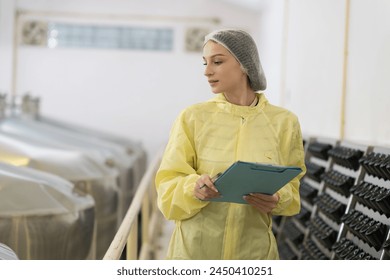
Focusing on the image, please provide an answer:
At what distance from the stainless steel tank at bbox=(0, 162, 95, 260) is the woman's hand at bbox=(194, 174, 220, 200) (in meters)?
1.37

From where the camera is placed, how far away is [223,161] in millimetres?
1976

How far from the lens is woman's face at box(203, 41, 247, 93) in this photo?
199 centimetres

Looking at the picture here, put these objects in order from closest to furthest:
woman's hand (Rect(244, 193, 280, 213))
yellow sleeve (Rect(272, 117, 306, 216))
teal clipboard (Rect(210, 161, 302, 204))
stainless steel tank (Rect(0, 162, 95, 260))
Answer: teal clipboard (Rect(210, 161, 302, 204)) < woman's hand (Rect(244, 193, 280, 213)) < yellow sleeve (Rect(272, 117, 306, 216)) < stainless steel tank (Rect(0, 162, 95, 260))

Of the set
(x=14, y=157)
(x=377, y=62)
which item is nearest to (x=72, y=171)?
(x=14, y=157)

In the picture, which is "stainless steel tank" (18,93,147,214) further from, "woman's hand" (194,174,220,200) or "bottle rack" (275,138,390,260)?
"woman's hand" (194,174,220,200)

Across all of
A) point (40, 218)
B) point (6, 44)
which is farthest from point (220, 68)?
point (6, 44)

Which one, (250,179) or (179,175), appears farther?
(179,175)

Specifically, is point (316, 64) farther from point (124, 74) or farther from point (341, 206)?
point (124, 74)

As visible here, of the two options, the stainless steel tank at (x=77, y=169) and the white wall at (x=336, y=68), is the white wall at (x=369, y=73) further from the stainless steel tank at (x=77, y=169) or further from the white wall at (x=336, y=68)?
the stainless steel tank at (x=77, y=169)

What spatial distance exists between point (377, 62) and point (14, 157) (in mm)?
2399

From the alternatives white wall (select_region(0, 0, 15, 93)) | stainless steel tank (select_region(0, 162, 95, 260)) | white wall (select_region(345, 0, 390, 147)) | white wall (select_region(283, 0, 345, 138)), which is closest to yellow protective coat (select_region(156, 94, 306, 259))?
white wall (select_region(345, 0, 390, 147))

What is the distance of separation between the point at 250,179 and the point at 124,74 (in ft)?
28.8

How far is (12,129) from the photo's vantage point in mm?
5773
